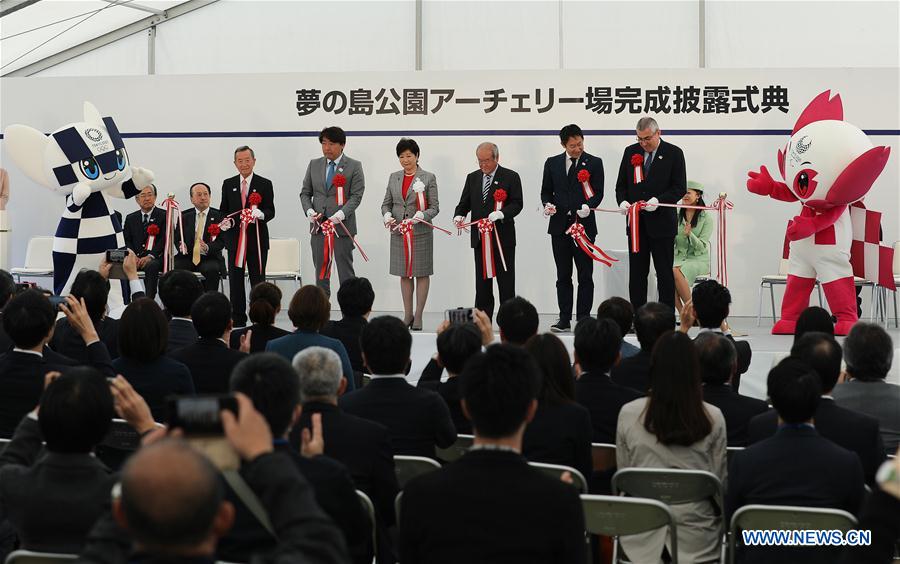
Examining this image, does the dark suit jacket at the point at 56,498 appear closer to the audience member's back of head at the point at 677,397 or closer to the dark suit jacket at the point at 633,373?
the audience member's back of head at the point at 677,397

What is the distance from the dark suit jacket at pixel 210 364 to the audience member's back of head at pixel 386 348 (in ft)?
2.37

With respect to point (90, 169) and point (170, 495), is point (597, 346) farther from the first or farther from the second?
point (90, 169)

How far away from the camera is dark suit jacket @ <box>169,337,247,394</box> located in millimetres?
3512

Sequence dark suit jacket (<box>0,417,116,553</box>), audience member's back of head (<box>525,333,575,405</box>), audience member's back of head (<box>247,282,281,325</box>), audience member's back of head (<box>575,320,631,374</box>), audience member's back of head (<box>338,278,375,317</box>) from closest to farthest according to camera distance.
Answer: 1. dark suit jacket (<box>0,417,116,553</box>)
2. audience member's back of head (<box>525,333,575,405</box>)
3. audience member's back of head (<box>575,320,631,374</box>)
4. audience member's back of head (<box>247,282,281,325</box>)
5. audience member's back of head (<box>338,278,375,317</box>)

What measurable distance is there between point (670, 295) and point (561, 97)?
104 inches

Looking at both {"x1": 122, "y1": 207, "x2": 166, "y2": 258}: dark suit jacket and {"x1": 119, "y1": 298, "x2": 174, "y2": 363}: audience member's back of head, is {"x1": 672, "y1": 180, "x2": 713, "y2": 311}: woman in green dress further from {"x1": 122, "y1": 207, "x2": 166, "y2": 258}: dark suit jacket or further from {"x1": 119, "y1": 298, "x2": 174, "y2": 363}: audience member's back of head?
{"x1": 119, "y1": 298, "x2": 174, "y2": 363}: audience member's back of head

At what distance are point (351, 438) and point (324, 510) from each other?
423mm

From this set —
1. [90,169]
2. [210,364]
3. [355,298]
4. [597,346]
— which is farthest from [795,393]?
[90,169]

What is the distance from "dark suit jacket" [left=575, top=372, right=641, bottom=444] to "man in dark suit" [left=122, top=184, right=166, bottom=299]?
515cm

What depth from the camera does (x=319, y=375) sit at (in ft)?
8.16

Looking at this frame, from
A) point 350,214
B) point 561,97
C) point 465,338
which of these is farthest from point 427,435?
point 561,97

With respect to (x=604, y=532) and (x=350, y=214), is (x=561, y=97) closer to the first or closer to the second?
(x=350, y=214)

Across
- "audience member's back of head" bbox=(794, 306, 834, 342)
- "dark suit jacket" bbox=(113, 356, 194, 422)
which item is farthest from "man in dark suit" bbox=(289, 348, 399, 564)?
"audience member's back of head" bbox=(794, 306, 834, 342)

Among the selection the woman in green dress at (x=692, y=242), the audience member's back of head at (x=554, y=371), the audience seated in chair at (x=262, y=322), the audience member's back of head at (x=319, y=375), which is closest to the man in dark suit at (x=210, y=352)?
the audience seated in chair at (x=262, y=322)
